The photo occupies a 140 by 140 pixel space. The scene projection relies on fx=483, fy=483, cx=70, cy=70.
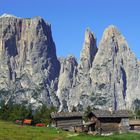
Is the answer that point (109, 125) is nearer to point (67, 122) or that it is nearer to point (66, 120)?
point (67, 122)

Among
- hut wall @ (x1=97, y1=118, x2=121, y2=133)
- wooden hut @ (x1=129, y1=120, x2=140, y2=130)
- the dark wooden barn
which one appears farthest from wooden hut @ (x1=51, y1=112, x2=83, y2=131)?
wooden hut @ (x1=129, y1=120, x2=140, y2=130)

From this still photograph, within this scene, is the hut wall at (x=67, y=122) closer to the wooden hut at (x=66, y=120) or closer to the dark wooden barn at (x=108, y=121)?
the wooden hut at (x=66, y=120)

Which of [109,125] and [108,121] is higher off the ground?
[108,121]

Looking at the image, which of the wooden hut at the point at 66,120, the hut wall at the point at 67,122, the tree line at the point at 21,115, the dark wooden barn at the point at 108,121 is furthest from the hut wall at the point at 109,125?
the tree line at the point at 21,115

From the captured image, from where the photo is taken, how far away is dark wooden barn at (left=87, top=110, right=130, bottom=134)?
97500 millimetres

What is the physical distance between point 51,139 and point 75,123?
40487 mm

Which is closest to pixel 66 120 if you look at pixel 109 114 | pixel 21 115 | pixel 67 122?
pixel 67 122

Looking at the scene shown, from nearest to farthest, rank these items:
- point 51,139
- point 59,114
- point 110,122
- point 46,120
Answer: point 51,139
point 110,122
point 59,114
point 46,120

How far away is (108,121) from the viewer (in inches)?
3880

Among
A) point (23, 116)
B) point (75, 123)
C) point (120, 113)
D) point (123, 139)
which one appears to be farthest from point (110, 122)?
point (23, 116)

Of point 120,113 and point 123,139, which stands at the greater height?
point 120,113

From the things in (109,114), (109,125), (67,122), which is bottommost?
(109,125)

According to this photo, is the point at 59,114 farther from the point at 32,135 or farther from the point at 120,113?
the point at 32,135

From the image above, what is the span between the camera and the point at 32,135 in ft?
228
